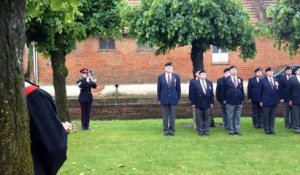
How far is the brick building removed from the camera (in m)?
30.5

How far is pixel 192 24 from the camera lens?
52.3ft

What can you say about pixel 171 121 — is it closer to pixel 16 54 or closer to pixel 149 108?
pixel 149 108

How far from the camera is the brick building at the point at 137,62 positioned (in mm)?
30484

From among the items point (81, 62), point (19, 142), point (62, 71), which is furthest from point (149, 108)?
point (19, 142)

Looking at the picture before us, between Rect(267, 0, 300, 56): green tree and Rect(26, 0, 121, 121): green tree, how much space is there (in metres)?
4.93

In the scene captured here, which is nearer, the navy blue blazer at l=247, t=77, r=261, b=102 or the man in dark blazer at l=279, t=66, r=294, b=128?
the man in dark blazer at l=279, t=66, r=294, b=128

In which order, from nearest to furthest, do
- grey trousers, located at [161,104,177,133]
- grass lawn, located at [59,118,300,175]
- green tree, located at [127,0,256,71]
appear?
grass lawn, located at [59,118,300,175], grey trousers, located at [161,104,177,133], green tree, located at [127,0,256,71]

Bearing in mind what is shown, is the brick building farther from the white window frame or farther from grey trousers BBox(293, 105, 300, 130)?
grey trousers BBox(293, 105, 300, 130)

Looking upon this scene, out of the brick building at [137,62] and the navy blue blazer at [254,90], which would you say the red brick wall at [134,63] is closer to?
the brick building at [137,62]

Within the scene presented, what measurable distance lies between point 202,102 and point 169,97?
3.15ft

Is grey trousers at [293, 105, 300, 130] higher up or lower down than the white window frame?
lower down

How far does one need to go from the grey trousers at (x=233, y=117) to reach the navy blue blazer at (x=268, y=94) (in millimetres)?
777

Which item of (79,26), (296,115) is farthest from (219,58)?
(79,26)

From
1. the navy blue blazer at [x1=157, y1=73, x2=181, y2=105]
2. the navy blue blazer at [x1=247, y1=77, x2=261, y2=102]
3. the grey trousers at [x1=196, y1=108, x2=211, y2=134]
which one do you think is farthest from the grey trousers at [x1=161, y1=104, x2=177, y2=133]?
the navy blue blazer at [x1=247, y1=77, x2=261, y2=102]
